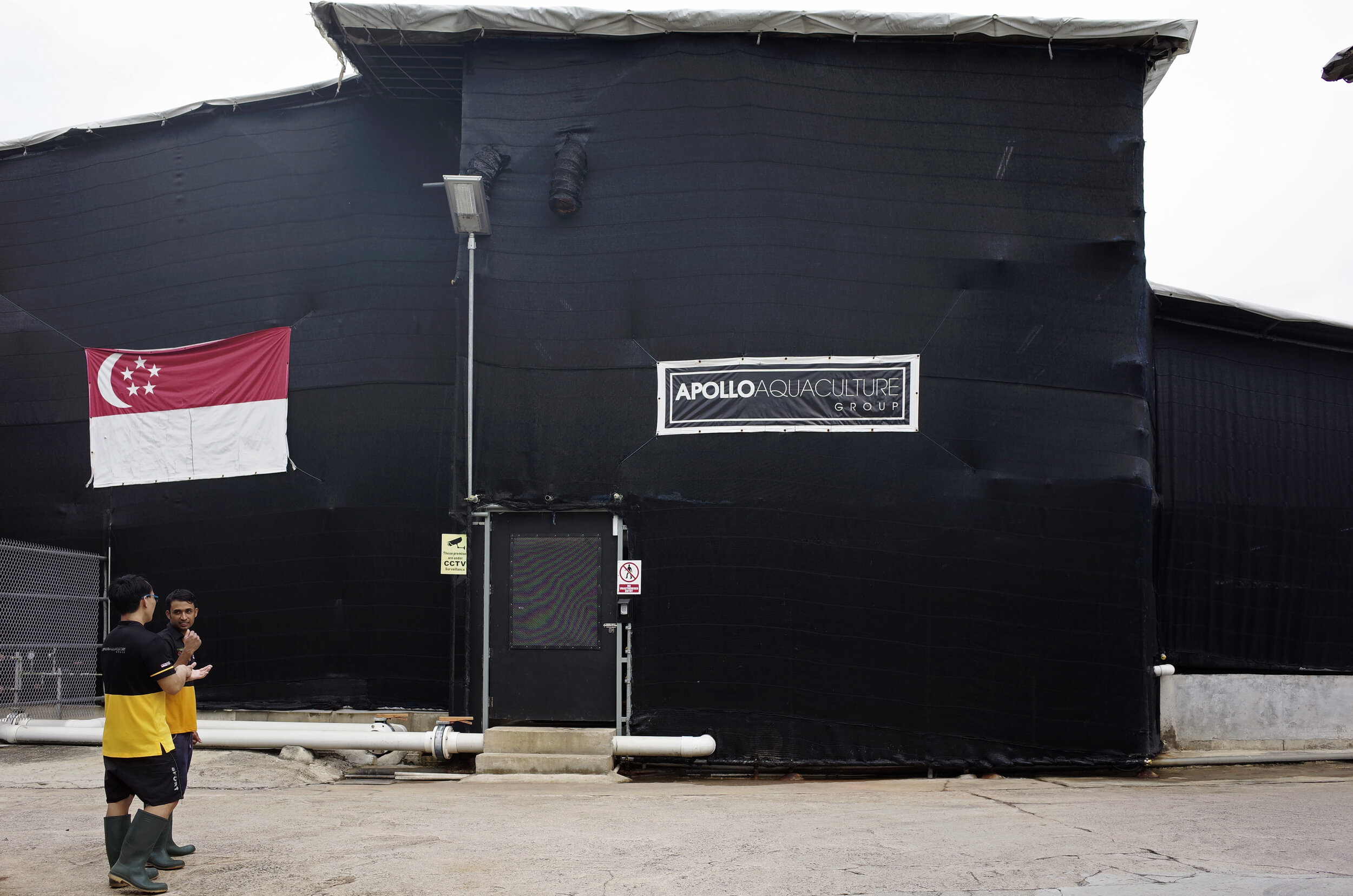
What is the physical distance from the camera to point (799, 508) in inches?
389

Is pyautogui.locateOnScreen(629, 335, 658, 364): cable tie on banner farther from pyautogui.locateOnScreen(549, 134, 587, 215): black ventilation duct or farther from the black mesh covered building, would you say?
pyautogui.locateOnScreen(549, 134, 587, 215): black ventilation duct

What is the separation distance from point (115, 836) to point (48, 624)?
650cm

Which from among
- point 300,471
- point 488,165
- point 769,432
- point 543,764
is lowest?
point 543,764

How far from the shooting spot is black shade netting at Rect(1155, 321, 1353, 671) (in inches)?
444

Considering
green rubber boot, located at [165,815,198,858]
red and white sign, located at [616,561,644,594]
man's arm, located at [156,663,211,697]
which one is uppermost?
red and white sign, located at [616,561,644,594]

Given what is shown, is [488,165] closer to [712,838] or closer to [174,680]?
[174,680]

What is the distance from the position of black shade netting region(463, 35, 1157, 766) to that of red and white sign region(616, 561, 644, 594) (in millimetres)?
114

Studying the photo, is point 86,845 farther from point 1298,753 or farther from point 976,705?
point 1298,753

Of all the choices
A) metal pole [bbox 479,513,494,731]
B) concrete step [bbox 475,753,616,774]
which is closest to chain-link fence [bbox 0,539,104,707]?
metal pole [bbox 479,513,494,731]

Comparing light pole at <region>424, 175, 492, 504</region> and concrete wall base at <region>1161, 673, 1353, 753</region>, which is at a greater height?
light pole at <region>424, 175, 492, 504</region>

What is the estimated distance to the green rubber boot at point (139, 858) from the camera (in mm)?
5191

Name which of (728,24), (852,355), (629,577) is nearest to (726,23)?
(728,24)

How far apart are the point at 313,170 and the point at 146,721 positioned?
745cm

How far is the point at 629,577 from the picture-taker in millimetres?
10008
